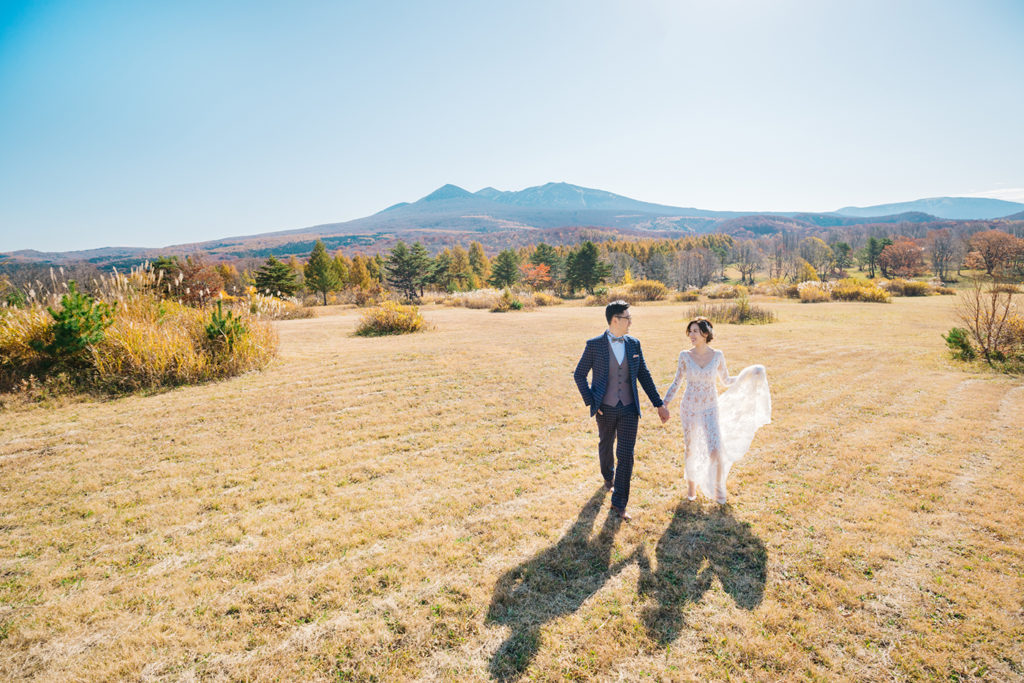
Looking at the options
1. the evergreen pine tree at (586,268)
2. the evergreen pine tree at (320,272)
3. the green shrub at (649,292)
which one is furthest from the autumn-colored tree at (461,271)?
the green shrub at (649,292)

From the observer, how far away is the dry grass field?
256 centimetres

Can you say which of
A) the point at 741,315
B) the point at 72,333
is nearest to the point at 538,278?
the point at 741,315

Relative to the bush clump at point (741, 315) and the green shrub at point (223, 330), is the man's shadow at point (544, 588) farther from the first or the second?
the bush clump at point (741, 315)

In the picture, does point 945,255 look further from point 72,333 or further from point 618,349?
point 72,333

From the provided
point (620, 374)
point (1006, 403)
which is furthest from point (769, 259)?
point (620, 374)

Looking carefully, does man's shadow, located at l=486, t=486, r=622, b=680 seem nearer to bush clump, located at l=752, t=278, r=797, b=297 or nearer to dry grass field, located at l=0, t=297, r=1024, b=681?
dry grass field, located at l=0, t=297, r=1024, b=681

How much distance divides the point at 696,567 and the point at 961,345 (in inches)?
491

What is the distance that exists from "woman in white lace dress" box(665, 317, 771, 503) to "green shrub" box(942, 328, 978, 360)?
34.3ft

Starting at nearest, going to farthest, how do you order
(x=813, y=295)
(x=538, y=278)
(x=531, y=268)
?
(x=813, y=295)
(x=538, y=278)
(x=531, y=268)

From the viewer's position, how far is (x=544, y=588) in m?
3.13

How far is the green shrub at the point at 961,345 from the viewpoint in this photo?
33.0ft

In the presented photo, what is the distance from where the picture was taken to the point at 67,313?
7250 millimetres

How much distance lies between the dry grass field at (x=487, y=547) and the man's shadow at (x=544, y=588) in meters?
0.02

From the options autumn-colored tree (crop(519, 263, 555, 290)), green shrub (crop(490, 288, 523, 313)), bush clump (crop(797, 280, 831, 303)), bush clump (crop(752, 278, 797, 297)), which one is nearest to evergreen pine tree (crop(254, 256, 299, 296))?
green shrub (crop(490, 288, 523, 313))
